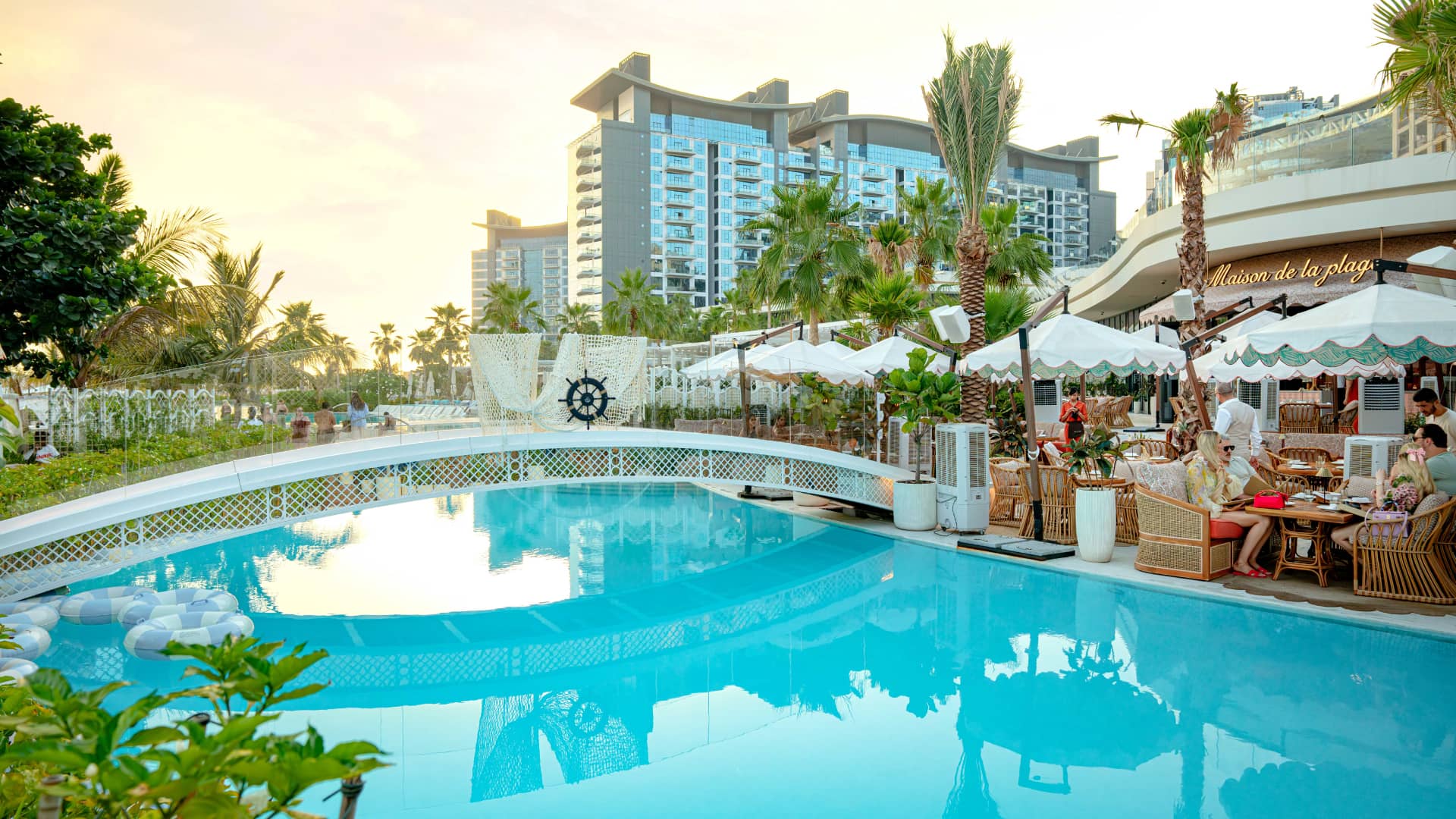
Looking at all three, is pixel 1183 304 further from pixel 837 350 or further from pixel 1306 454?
pixel 837 350

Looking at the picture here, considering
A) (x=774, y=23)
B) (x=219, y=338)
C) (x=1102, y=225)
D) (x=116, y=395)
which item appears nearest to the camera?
(x=116, y=395)

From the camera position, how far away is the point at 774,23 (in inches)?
1032

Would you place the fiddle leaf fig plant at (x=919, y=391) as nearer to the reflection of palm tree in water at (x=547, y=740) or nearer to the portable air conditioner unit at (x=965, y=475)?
the portable air conditioner unit at (x=965, y=475)

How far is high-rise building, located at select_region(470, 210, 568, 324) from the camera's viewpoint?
128375 millimetres

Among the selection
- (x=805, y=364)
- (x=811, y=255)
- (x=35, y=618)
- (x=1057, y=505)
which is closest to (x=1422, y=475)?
(x=1057, y=505)

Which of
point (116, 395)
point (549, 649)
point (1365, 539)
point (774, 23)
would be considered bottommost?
point (549, 649)

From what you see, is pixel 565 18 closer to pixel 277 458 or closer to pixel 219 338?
pixel 219 338

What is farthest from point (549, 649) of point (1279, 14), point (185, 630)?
point (1279, 14)

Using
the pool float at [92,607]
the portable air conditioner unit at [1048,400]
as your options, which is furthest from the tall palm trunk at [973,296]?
the portable air conditioner unit at [1048,400]

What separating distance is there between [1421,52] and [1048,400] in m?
20.4

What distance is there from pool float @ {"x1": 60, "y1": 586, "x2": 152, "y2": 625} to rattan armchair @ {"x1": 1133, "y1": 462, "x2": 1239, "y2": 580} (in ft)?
32.5

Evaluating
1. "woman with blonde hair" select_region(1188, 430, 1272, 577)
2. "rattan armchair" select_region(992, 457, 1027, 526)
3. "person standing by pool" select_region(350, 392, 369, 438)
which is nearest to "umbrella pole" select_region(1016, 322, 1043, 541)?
"rattan armchair" select_region(992, 457, 1027, 526)

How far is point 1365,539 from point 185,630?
994 cm

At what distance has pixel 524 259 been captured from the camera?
135500 millimetres
